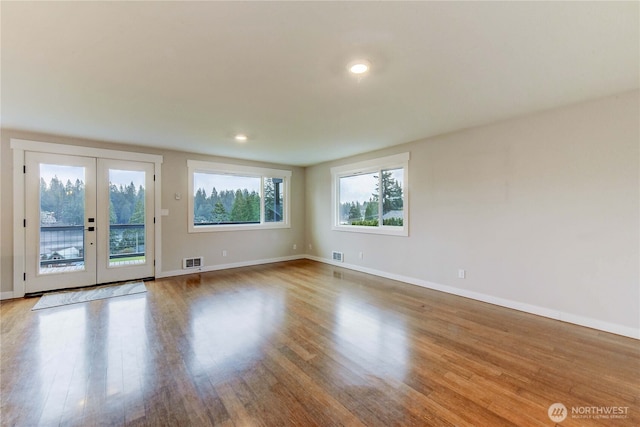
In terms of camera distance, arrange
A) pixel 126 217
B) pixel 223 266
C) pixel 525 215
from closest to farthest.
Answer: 1. pixel 525 215
2. pixel 126 217
3. pixel 223 266

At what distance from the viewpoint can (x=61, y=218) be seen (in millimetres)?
4312

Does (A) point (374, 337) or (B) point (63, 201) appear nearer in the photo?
(A) point (374, 337)

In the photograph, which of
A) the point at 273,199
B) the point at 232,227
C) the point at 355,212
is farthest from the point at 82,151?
the point at 355,212

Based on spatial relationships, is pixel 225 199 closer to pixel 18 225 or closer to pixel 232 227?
pixel 232 227

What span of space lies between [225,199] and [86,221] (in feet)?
7.92

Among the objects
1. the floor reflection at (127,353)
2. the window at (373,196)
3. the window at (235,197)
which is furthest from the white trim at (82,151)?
the window at (373,196)

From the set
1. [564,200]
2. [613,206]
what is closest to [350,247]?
[564,200]

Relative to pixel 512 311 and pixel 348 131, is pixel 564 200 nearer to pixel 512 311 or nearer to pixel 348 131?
pixel 512 311

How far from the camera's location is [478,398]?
74.0 inches

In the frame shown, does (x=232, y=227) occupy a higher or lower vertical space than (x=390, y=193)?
lower

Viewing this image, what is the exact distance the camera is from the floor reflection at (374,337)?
2299 millimetres

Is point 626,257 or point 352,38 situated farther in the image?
point 626,257

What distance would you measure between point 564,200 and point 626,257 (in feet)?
2.55

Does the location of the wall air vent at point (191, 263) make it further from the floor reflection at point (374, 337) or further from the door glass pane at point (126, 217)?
the floor reflection at point (374, 337)
